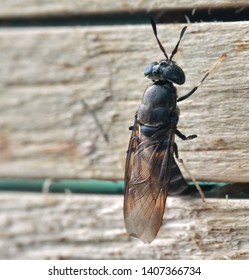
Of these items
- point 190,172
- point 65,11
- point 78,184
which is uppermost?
point 65,11

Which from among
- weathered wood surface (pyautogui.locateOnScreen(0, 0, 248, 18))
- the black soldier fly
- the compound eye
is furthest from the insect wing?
weathered wood surface (pyautogui.locateOnScreen(0, 0, 248, 18))

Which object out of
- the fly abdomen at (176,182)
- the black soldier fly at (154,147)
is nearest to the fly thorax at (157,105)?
the black soldier fly at (154,147)

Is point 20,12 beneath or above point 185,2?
beneath

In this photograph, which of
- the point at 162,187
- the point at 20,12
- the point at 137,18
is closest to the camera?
the point at 162,187

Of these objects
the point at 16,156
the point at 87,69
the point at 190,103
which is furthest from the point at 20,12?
the point at 190,103

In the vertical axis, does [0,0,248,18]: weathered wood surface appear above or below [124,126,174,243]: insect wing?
above

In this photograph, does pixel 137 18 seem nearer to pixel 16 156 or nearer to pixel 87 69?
pixel 87 69

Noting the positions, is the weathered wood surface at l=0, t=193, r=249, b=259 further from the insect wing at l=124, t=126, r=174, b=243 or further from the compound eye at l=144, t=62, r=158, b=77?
the compound eye at l=144, t=62, r=158, b=77
